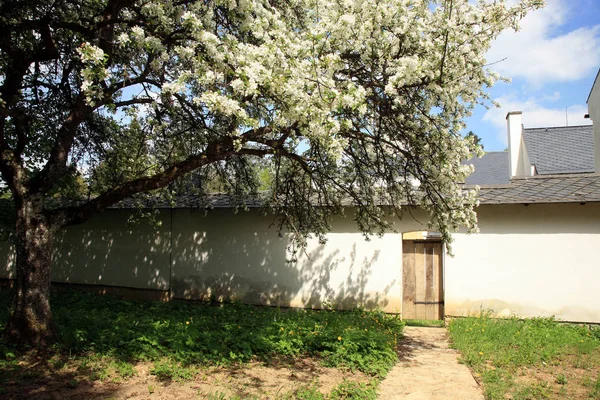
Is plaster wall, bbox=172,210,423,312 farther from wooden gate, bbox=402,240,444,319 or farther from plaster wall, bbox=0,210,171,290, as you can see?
wooden gate, bbox=402,240,444,319

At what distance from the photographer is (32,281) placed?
6.72 meters

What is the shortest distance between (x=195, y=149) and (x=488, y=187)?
7.03m

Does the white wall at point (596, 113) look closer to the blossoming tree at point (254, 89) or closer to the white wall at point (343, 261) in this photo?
the white wall at point (343, 261)

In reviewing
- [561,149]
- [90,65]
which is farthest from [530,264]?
[561,149]

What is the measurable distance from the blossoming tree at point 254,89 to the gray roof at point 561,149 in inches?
677

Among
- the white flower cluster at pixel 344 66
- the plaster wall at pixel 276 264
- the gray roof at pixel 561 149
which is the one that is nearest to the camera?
the white flower cluster at pixel 344 66

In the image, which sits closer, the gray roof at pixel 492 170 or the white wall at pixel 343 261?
the white wall at pixel 343 261

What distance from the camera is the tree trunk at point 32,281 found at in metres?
6.61

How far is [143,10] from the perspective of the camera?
6277 millimetres

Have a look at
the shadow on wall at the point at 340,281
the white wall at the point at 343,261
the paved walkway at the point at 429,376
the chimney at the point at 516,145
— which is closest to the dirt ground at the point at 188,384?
the paved walkway at the point at 429,376

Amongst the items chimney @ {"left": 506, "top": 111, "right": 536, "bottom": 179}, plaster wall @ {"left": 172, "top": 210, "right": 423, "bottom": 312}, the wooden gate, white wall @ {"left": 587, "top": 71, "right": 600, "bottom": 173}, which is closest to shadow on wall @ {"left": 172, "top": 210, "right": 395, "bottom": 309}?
plaster wall @ {"left": 172, "top": 210, "right": 423, "bottom": 312}

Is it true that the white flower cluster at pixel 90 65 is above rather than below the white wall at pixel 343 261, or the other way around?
above

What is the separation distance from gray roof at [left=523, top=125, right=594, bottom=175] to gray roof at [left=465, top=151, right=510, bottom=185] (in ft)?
6.61

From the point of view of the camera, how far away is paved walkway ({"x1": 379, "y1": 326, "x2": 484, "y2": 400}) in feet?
18.2
